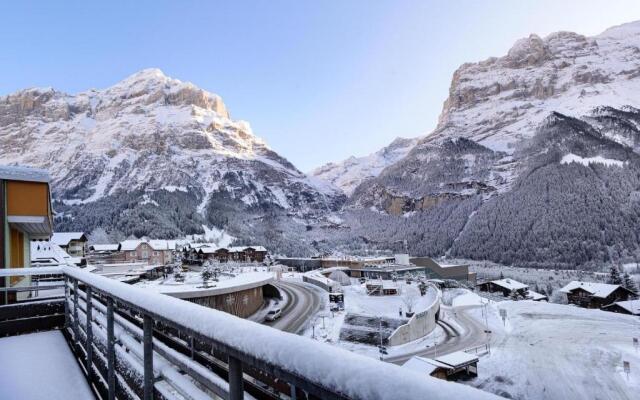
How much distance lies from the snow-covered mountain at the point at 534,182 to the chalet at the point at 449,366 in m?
68.0

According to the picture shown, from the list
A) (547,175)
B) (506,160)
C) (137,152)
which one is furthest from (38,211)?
(137,152)

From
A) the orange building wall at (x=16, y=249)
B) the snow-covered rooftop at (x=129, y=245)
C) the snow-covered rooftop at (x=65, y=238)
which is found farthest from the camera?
the snow-covered rooftop at (x=129, y=245)

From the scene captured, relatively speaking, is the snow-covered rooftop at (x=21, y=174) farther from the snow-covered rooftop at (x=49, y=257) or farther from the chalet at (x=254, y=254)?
the chalet at (x=254, y=254)

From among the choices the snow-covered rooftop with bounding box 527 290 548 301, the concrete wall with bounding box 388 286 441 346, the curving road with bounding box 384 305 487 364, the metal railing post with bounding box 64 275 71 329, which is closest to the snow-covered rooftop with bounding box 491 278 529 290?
the snow-covered rooftop with bounding box 527 290 548 301


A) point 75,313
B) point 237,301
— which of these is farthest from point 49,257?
point 75,313

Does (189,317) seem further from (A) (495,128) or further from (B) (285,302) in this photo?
(A) (495,128)

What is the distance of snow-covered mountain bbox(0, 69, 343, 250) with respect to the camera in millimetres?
101438

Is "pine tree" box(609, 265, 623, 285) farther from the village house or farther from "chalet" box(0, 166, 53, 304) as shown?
"chalet" box(0, 166, 53, 304)

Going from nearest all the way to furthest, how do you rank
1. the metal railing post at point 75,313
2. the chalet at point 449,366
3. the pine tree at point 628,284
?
the metal railing post at point 75,313
the chalet at point 449,366
the pine tree at point 628,284

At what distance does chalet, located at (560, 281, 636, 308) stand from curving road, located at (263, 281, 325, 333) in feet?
106

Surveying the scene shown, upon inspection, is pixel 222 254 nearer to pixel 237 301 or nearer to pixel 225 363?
pixel 237 301

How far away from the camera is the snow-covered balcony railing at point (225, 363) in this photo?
0.77 metres

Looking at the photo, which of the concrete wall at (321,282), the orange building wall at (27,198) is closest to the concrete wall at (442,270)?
the concrete wall at (321,282)

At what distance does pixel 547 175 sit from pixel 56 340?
396 ft
